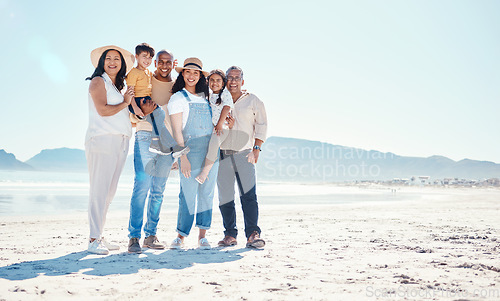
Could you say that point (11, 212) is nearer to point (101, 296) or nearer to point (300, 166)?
point (101, 296)

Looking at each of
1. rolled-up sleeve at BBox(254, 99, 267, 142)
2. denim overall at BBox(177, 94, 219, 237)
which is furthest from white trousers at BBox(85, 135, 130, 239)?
rolled-up sleeve at BBox(254, 99, 267, 142)

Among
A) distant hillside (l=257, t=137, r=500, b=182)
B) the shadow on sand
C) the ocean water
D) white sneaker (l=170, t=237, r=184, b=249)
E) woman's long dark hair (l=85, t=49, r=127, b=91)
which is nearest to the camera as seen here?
the shadow on sand

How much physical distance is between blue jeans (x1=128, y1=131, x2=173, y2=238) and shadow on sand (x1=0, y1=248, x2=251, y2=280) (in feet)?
1.16

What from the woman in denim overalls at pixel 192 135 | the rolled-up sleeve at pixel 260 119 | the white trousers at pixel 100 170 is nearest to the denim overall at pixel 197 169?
the woman in denim overalls at pixel 192 135

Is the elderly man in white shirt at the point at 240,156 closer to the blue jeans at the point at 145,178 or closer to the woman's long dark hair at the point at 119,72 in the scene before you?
the blue jeans at the point at 145,178

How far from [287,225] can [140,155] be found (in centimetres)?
327

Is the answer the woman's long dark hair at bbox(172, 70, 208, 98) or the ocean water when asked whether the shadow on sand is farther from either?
the woman's long dark hair at bbox(172, 70, 208, 98)

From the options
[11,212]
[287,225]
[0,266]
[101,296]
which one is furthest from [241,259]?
[11,212]

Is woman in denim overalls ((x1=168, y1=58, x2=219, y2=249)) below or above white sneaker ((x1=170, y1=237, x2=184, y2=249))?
above

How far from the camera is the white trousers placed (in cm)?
357

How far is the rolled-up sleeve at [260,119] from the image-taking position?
4.26 meters

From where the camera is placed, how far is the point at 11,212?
8.17 m

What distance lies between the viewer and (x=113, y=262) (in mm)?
3162

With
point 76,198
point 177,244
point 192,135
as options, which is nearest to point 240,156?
point 192,135
